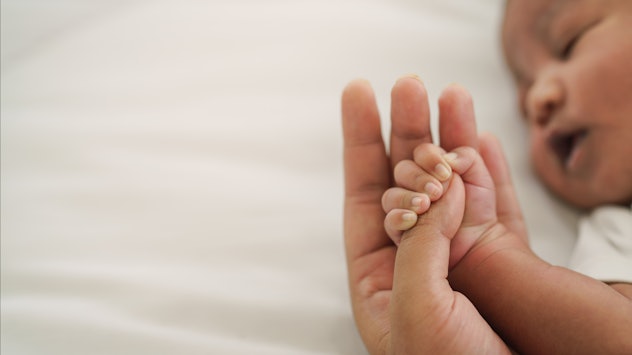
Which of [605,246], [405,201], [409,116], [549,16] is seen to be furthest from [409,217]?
[549,16]

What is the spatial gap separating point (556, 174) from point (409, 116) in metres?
0.35

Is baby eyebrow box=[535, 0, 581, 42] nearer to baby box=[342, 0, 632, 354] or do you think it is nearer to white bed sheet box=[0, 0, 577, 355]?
baby box=[342, 0, 632, 354]

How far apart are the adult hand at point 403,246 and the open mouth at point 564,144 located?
27 centimetres

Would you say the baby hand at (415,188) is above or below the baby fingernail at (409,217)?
above

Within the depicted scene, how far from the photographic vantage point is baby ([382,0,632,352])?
587 millimetres

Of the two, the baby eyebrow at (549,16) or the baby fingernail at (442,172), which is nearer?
the baby fingernail at (442,172)

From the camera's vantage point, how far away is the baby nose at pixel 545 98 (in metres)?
0.87

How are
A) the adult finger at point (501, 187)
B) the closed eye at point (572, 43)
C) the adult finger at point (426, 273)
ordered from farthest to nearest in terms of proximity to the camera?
the closed eye at point (572, 43) → the adult finger at point (501, 187) → the adult finger at point (426, 273)

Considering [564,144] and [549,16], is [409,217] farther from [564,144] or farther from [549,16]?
[549,16]

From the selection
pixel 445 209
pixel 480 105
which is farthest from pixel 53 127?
pixel 480 105

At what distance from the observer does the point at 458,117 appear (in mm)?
672

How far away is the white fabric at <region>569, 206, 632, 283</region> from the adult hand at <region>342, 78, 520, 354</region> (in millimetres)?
209

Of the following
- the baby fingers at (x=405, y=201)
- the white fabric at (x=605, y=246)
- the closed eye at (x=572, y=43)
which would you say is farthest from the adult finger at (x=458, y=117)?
the closed eye at (x=572, y=43)

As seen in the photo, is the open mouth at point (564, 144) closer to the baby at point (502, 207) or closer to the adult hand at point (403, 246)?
the baby at point (502, 207)
